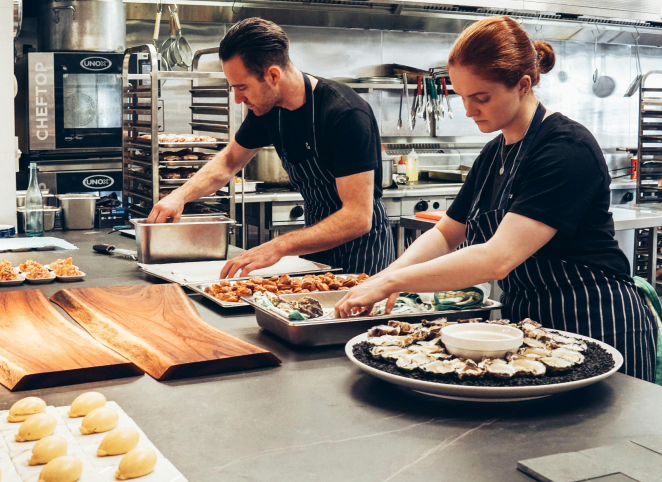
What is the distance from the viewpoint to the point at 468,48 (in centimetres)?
163

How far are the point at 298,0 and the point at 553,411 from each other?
4943mm

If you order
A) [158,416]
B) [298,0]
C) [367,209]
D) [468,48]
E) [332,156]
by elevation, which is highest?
[298,0]

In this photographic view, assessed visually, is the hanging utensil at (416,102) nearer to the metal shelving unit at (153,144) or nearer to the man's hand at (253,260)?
the metal shelving unit at (153,144)

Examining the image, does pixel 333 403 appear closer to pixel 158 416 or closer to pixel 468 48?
pixel 158 416

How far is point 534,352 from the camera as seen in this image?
1.28 m

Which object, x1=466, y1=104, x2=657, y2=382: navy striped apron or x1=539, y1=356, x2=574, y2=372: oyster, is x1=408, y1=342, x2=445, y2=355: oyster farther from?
x1=466, y1=104, x2=657, y2=382: navy striped apron

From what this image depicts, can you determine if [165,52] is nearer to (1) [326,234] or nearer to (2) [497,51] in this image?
(1) [326,234]

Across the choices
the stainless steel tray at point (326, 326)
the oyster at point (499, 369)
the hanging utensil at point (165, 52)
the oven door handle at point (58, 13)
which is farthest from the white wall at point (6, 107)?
the oyster at point (499, 369)

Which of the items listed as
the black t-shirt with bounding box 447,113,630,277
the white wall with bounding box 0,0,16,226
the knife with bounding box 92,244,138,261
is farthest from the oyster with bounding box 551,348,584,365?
the white wall with bounding box 0,0,16,226

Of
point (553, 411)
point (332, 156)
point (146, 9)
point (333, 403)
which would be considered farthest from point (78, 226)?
point (553, 411)

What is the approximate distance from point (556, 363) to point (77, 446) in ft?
2.49

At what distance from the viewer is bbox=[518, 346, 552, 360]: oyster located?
127cm

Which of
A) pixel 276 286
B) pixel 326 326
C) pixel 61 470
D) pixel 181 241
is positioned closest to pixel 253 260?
pixel 276 286

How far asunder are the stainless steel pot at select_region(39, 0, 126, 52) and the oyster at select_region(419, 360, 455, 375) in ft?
13.3
